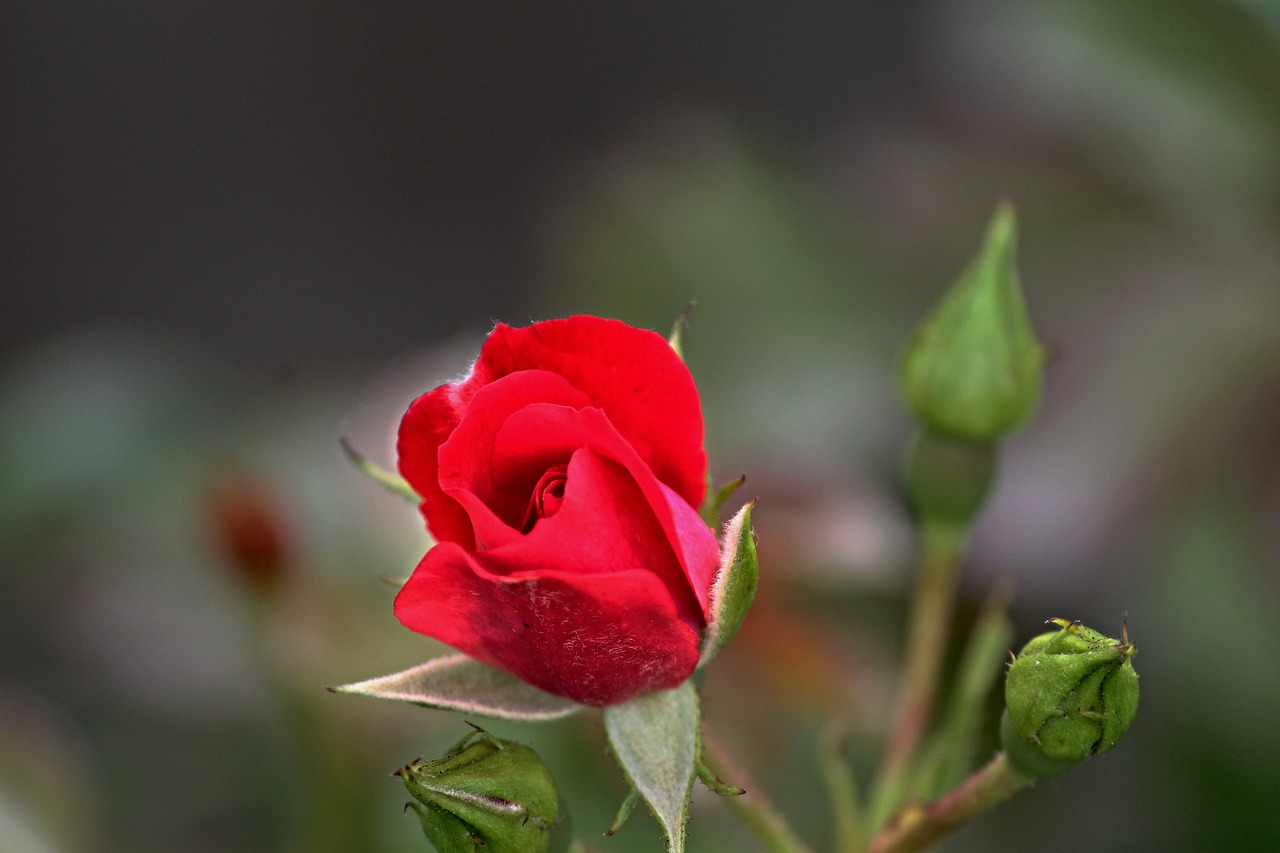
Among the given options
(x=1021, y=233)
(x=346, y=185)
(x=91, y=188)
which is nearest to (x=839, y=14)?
(x=346, y=185)

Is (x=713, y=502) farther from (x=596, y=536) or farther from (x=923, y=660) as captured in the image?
(x=923, y=660)

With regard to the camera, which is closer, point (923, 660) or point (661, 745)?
point (661, 745)

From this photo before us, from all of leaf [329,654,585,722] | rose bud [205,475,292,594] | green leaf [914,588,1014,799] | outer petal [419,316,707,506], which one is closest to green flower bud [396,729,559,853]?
leaf [329,654,585,722]

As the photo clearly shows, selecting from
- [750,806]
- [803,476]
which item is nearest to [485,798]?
[750,806]

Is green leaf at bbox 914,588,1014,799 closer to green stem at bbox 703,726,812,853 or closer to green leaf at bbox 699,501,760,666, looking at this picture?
green stem at bbox 703,726,812,853

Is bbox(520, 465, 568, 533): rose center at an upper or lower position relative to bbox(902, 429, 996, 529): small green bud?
upper

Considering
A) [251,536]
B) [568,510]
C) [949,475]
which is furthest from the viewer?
[251,536]
